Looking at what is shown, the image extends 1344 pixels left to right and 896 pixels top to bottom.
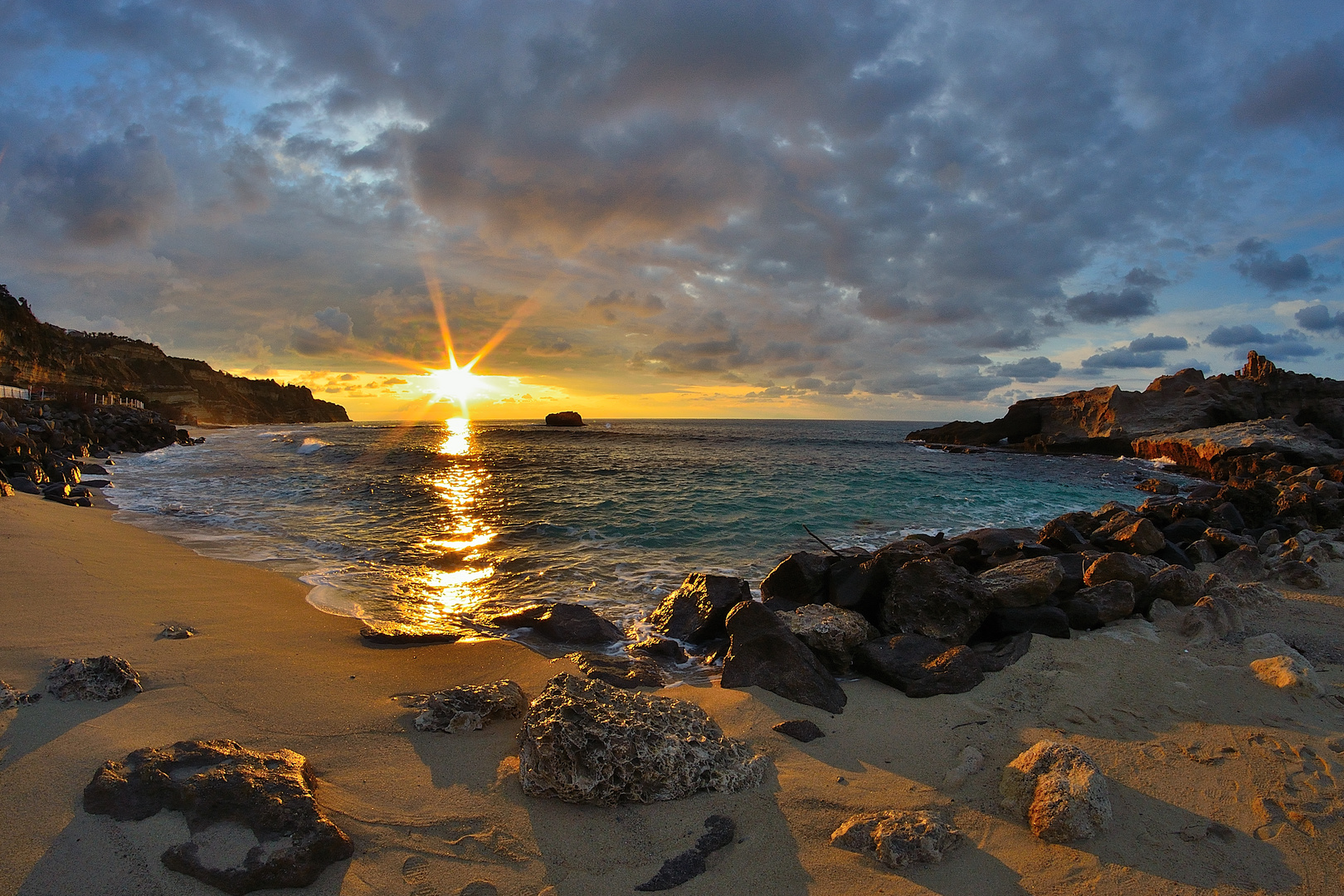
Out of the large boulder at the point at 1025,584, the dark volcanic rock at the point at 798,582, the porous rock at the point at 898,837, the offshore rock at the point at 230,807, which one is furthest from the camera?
the dark volcanic rock at the point at 798,582

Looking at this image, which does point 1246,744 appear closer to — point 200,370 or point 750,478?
point 750,478

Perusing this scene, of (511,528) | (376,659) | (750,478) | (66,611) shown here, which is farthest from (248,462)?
(376,659)

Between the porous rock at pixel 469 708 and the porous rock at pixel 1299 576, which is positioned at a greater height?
the porous rock at pixel 1299 576

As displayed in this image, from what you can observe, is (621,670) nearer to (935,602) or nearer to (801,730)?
(801,730)

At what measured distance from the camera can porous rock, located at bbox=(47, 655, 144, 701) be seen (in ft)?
13.1

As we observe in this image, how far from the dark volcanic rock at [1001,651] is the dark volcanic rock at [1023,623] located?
97mm

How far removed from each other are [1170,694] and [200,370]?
15325 centimetres

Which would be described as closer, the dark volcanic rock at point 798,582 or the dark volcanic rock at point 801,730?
the dark volcanic rock at point 801,730

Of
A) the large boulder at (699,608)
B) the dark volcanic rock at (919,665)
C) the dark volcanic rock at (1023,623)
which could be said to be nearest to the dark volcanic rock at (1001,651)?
the dark volcanic rock at (1023,623)

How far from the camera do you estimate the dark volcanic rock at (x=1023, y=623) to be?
21.2 ft

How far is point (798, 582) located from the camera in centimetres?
833

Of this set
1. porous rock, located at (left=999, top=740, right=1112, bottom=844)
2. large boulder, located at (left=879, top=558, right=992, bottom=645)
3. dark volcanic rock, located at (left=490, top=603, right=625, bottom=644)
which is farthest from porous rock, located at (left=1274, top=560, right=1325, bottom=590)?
dark volcanic rock, located at (left=490, top=603, right=625, bottom=644)

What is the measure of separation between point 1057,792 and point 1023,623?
3787 mm

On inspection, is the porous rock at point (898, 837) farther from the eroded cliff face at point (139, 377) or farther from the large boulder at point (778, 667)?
the eroded cliff face at point (139, 377)
